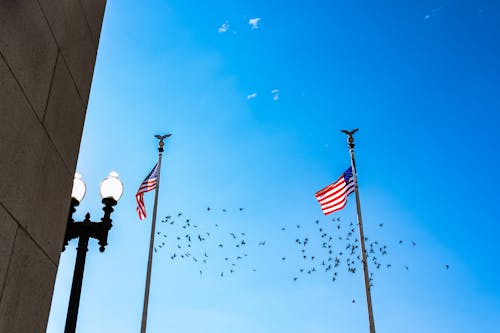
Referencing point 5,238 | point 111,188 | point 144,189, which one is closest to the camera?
point 5,238

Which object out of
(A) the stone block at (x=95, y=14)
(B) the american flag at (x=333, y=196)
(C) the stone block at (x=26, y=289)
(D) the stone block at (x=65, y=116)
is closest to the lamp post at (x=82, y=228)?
(D) the stone block at (x=65, y=116)

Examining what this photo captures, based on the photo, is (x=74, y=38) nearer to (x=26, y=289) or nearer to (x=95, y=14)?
(x=95, y=14)

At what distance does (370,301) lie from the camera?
17188 mm

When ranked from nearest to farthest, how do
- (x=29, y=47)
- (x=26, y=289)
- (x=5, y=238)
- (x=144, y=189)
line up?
(x=5, y=238), (x=26, y=289), (x=29, y=47), (x=144, y=189)

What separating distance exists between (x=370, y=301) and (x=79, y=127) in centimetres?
1452

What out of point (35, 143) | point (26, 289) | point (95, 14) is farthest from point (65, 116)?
Answer: point (26, 289)

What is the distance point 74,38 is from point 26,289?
2.39m

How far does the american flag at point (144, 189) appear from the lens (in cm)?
1709

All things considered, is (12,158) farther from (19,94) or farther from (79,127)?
(79,127)

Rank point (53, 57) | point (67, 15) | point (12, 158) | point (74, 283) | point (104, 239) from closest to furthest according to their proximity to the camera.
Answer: point (12, 158), point (53, 57), point (67, 15), point (74, 283), point (104, 239)

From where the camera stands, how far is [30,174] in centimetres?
375

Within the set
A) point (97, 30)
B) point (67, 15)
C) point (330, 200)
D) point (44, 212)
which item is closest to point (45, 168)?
point (44, 212)

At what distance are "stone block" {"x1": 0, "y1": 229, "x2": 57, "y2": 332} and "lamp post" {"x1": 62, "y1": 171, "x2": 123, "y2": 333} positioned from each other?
2830mm

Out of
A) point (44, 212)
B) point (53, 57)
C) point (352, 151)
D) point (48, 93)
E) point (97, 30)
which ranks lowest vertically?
point (44, 212)
